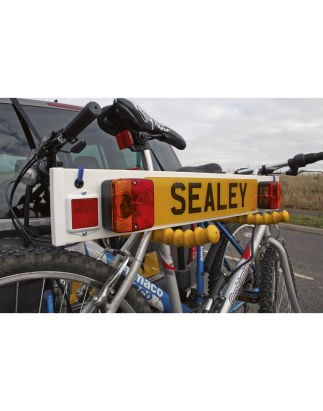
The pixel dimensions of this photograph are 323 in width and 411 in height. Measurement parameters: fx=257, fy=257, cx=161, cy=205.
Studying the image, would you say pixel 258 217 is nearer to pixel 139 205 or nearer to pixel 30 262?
pixel 139 205

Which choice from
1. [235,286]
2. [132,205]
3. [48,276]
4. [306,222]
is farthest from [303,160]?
[306,222]

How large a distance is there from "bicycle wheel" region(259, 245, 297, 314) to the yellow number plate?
60 centimetres

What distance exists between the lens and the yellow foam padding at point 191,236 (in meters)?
0.91

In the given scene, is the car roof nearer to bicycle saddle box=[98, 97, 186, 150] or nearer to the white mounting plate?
bicycle saddle box=[98, 97, 186, 150]

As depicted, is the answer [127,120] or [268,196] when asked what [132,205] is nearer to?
[127,120]

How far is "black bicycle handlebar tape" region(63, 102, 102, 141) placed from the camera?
3.09 ft

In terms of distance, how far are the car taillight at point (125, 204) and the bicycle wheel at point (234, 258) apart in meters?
1.34

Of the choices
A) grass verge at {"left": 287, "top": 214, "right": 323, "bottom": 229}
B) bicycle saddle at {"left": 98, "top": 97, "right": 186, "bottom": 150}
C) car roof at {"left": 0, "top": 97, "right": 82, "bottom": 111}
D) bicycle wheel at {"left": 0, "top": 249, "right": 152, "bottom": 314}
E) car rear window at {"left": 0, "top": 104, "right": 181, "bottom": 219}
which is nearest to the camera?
bicycle wheel at {"left": 0, "top": 249, "right": 152, "bottom": 314}

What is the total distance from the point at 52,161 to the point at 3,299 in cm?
68

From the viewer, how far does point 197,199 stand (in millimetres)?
1121

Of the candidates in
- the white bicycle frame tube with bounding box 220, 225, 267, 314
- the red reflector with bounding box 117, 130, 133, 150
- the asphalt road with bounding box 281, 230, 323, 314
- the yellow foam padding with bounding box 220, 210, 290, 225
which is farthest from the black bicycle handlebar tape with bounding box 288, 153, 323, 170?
the asphalt road with bounding box 281, 230, 323, 314

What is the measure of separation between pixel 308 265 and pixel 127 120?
4496 millimetres

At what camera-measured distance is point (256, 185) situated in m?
1.59

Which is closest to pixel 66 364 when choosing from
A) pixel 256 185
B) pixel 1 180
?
pixel 1 180
